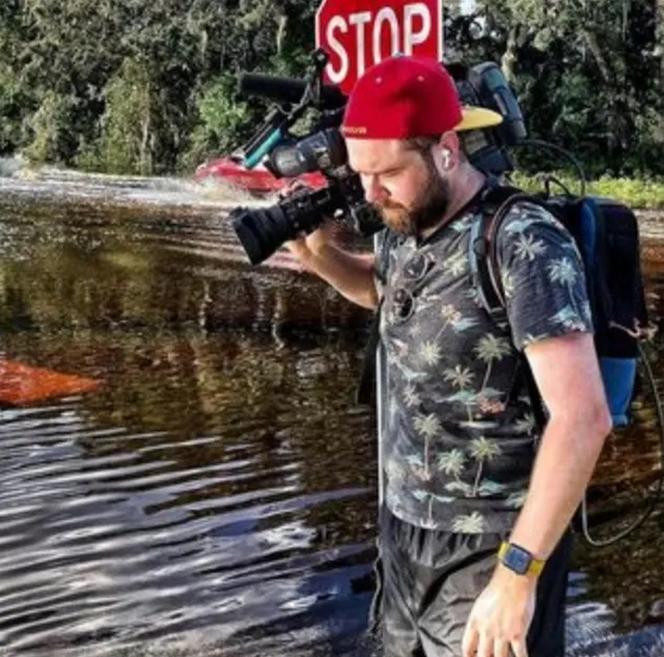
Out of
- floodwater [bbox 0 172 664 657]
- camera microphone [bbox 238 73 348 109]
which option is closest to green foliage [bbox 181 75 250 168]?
floodwater [bbox 0 172 664 657]

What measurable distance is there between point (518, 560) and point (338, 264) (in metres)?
0.92

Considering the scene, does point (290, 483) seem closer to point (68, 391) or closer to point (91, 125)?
point (68, 391)

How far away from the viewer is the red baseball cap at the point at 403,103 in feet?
7.73

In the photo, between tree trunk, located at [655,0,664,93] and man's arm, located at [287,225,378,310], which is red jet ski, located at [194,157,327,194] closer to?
tree trunk, located at [655,0,664,93]

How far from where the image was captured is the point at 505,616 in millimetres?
2295

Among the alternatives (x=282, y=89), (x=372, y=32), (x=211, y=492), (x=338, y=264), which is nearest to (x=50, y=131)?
(x=211, y=492)

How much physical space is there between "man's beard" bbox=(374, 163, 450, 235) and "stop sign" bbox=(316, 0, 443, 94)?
269 cm

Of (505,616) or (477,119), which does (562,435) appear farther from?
(477,119)

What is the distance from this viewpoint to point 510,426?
2453 mm

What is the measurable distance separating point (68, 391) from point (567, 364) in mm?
5795

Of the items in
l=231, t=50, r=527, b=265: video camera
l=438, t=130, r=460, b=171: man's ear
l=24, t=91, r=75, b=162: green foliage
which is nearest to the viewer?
l=438, t=130, r=460, b=171: man's ear

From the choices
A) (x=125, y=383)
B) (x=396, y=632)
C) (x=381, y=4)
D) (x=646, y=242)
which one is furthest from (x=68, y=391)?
(x=646, y=242)

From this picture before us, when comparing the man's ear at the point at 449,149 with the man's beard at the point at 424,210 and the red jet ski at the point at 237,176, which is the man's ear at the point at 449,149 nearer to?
the man's beard at the point at 424,210

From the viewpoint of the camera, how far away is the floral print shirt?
7.58 ft
